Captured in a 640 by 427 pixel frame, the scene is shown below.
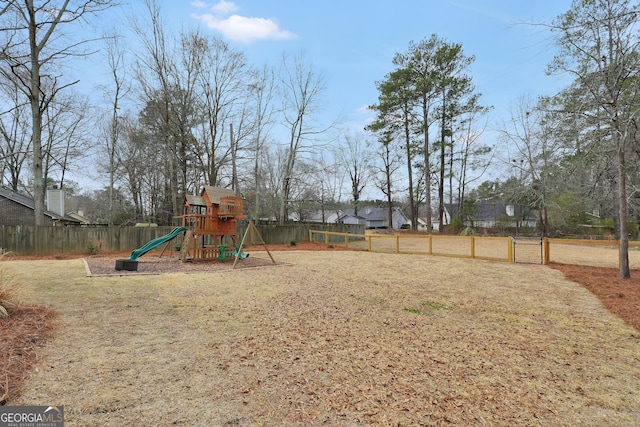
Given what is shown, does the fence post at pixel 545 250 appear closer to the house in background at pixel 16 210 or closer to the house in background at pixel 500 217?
the house in background at pixel 500 217

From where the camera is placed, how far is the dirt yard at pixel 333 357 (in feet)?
7.68

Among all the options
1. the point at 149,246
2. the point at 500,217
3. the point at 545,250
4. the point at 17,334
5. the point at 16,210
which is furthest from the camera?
the point at 500,217

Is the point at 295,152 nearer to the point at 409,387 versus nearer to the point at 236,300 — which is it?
the point at 236,300

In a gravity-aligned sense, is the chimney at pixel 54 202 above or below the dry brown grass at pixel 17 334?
above

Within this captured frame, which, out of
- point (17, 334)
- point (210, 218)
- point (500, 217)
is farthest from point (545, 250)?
point (500, 217)

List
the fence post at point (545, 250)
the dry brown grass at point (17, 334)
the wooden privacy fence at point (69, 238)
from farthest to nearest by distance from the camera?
1. the wooden privacy fence at point (69, 238)
2. the fence post at point (545, 250)
3. the dry brown grass at point (17, 334)

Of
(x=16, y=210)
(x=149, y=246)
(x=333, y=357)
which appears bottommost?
(x=333, y=357)

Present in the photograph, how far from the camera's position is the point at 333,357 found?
10.7 feet

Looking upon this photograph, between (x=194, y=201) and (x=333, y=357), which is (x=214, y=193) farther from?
(x=333, y=357)

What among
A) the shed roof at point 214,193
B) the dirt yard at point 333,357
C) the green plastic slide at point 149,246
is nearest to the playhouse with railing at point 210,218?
the shed roof at point 214,193

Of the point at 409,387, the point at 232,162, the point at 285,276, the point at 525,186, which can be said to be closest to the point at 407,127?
the point at 525,186

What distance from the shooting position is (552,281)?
8.05 metres

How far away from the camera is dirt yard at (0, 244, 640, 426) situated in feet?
7.68

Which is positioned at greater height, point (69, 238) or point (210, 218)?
point (210, 218)
